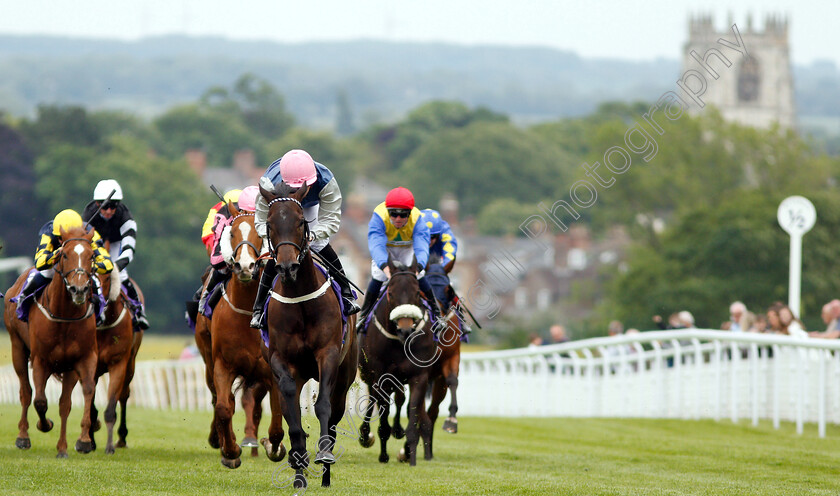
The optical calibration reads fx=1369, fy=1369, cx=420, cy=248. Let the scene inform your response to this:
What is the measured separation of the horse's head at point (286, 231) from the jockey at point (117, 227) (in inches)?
149

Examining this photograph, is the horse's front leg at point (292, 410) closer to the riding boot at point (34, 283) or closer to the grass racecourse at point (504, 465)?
the grass racecourse at point (504, 465)

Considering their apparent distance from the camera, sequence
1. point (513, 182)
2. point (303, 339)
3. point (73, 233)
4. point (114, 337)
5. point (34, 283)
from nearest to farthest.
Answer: point (303, 339), point (73, 233), point (34, 283), point (114, 337), point (513, 182)

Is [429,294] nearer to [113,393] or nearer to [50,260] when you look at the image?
[113,393]

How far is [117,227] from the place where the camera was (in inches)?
→ 479

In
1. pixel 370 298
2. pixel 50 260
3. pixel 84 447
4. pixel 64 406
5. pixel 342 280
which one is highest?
pixel 50 260

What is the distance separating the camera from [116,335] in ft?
37.7

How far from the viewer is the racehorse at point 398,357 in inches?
420

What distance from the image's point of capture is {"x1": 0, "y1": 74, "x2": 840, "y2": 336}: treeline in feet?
155

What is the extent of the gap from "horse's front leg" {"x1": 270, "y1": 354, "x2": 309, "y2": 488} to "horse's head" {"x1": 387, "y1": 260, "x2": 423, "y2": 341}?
6.53 ft

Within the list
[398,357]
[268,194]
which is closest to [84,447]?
[398,357]

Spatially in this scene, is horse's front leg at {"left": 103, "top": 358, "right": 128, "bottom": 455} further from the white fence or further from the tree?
the tree

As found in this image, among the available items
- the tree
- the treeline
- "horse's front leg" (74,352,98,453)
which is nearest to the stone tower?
the treeline

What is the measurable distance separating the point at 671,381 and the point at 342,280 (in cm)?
847

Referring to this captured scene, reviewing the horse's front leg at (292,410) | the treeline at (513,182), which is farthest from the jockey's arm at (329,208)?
the treeline at (513,182)
